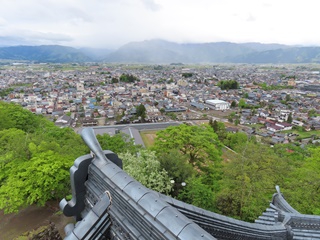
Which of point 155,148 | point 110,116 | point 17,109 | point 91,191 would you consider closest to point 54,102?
point 110,116

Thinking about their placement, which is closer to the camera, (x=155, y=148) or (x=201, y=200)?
(x=201, y=200)

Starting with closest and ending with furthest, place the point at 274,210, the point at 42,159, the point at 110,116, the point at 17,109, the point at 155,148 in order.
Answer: the point at 274,210
the point at 42,159
the point at 155,148
the point at 17,109
the point at 110,116

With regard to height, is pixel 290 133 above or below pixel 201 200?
below

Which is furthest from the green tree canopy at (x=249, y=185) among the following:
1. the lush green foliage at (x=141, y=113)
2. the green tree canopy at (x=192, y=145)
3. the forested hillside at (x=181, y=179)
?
the lush green foliage at (x=141, y=113)

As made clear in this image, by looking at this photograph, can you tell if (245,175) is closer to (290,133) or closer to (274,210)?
(274,210)

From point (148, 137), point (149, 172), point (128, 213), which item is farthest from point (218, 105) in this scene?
point (128, 213)

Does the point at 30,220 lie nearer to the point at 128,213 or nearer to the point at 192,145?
the point at 192,145

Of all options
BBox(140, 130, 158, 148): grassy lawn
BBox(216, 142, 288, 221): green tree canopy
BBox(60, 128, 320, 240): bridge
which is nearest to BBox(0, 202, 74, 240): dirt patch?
BBox(216, 142, 288, 221): green tree canopy

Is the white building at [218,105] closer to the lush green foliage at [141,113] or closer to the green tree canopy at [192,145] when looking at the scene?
the lush green foliage at [141,113]

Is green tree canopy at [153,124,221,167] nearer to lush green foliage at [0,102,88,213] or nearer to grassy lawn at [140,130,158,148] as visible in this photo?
lush green foliage at [0,102,88,213]
